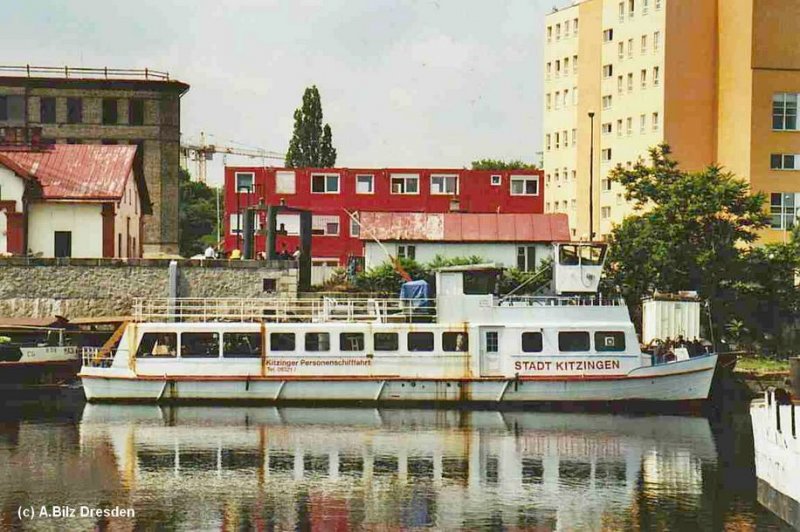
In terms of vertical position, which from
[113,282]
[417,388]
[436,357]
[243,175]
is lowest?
[417,388]

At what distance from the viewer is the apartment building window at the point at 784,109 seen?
8000 cm

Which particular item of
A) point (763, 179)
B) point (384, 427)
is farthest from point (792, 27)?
point (384, 427)

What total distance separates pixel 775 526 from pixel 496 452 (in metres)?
11.4

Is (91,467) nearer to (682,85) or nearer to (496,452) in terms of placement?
(496,452)

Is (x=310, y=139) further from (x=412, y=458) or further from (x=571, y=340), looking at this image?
(x=412, y=458)

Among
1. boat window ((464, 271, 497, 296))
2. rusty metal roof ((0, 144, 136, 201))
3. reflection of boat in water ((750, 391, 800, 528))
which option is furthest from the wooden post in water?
rusty metal roof ((0, 144, 136, 201))

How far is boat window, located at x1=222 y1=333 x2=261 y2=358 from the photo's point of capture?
173 feet

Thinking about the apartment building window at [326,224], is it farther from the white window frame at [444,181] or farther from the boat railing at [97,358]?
the boat railing at [97,358]

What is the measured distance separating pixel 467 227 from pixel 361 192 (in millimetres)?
12284

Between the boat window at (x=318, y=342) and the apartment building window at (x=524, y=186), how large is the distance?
3573cm

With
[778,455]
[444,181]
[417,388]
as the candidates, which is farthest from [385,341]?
[444,181]

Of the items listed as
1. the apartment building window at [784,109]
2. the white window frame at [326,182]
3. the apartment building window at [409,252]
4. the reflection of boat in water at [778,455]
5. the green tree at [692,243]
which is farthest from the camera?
the white window frame at [326,182]

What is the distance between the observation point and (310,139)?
109 m

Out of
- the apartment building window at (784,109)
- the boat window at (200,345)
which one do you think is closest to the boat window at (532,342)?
the boat window at (200,345)
